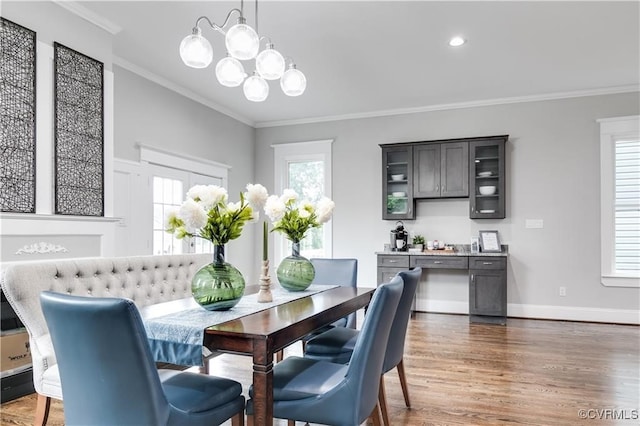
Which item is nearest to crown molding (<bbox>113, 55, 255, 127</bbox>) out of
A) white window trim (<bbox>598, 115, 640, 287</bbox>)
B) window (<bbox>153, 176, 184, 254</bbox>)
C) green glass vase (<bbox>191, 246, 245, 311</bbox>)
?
window (<bbox>153, 176, 184, 254</bbox>)

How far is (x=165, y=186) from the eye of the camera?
500cm

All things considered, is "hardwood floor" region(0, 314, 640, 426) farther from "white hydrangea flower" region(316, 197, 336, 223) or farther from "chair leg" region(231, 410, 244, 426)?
"white hydrangea flower" region(316, 197, 336, 223)

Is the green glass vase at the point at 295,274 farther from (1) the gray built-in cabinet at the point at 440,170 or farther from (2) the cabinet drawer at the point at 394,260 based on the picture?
(1) the gray built-in cabinet at the point at 440,170

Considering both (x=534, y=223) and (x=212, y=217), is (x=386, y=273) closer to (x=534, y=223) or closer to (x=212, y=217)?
(x=534, y=223)

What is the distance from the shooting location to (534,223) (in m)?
5.52

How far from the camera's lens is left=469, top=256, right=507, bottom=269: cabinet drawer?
5137 mm

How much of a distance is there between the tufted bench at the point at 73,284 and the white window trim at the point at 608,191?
475 centimetres

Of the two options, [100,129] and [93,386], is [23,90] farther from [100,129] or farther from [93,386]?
[93,386]

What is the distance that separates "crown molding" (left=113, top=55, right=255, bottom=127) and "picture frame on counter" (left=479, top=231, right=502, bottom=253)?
391 centimetres

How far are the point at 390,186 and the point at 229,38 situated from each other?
4.21 m

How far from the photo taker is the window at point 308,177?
21.4 feet

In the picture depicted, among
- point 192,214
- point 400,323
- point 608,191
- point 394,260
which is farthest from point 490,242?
point 192,214

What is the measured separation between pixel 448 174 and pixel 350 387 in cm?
443

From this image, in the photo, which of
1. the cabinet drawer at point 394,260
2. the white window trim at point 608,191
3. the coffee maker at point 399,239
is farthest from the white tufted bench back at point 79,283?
the white window trim at point 608,191
